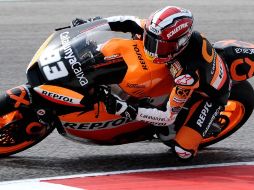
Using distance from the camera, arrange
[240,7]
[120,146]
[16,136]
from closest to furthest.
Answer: [16,136]
[120,146]
[240,7]

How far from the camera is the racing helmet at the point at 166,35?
18.5 ft

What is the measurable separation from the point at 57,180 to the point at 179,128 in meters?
1.04

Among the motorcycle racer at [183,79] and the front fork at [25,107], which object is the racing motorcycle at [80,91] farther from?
the motorcycle racer at [183,79]

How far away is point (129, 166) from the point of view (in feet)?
19.8

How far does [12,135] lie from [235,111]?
189 cm

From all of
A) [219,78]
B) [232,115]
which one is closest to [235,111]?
[232,115]

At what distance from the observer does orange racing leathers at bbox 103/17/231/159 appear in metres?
5.75

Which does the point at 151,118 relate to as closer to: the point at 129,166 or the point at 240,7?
the point at 129,166

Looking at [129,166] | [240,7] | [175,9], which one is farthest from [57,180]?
[240,7]

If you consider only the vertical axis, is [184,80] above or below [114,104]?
above

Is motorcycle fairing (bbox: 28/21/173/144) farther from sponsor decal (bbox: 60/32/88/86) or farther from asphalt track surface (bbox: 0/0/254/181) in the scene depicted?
asphalt track surface (bbox: 0/0/254/181)

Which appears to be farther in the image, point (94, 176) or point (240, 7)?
point (240, 7)

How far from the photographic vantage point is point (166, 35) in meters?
5.65

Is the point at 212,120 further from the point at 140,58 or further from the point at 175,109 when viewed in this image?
the point at 140,58
